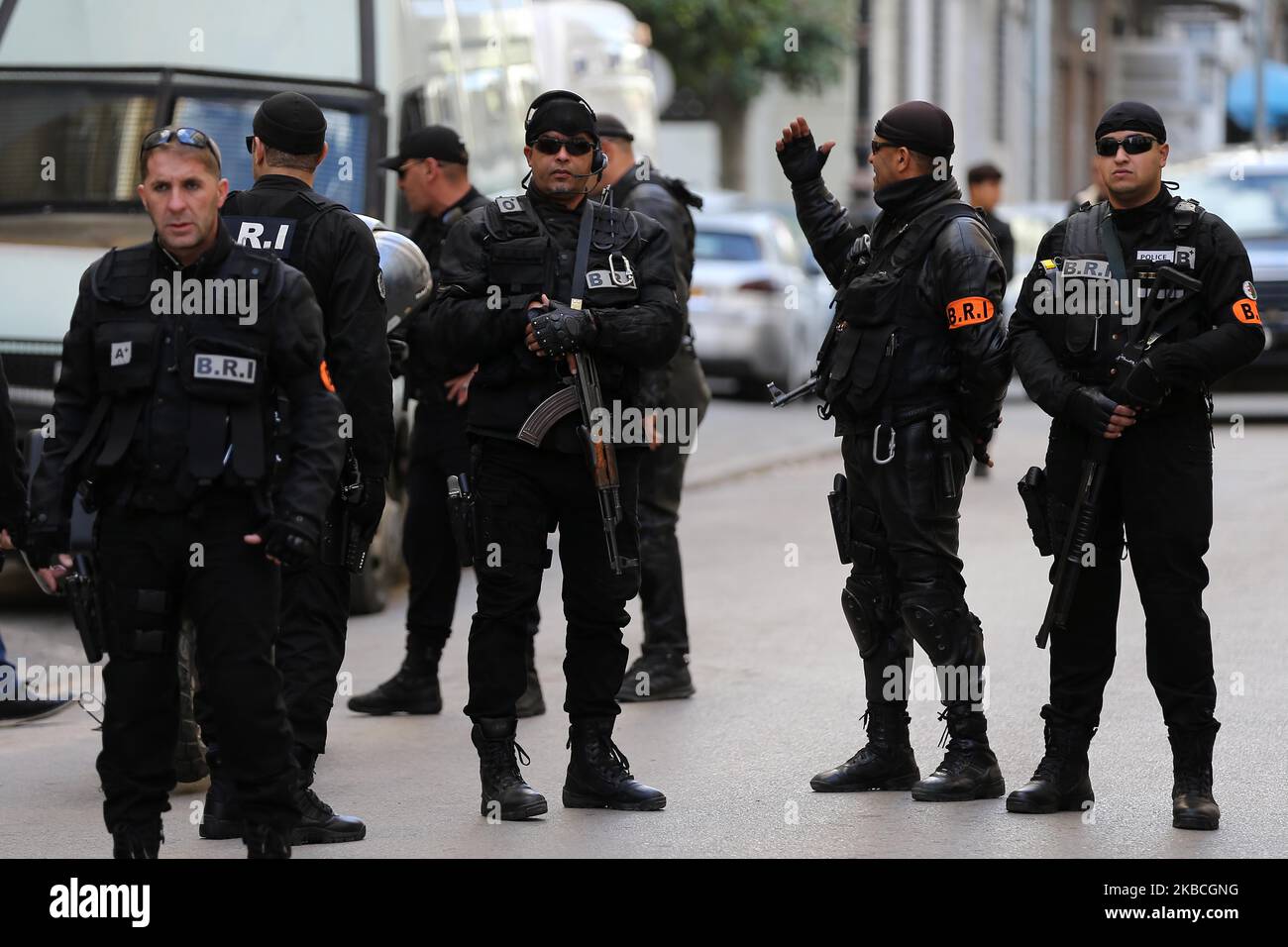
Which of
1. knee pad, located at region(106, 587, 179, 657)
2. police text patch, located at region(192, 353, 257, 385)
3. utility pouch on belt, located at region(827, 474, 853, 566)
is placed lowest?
knee pad, located at region(106, 587, 179, 657)

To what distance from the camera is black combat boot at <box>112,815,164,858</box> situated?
5277 mm

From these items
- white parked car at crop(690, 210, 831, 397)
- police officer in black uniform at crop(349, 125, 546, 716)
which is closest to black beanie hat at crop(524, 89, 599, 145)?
police officer in black uniform at crop(349, 125, 546, 716)

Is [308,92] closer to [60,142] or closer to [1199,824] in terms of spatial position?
[60,142]

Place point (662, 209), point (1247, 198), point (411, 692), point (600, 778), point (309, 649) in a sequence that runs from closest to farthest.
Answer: point (309, 649) → point (600, 778) → point (411, 692) → point (662, 209) → point (1247, 198)

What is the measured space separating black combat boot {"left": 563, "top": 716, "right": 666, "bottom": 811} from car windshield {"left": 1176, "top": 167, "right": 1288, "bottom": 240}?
1231 centimetres

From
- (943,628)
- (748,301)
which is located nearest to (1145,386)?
(943,628)

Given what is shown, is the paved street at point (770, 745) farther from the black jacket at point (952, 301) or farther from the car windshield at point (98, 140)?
the car windshield at point (98, 140)

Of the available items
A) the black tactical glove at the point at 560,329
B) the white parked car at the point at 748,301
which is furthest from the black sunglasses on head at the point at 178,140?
the white parked car at the point at 748,301

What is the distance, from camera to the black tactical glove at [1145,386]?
6.01m

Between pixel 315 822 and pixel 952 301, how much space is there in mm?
2281

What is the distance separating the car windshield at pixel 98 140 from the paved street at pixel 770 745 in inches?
74.4

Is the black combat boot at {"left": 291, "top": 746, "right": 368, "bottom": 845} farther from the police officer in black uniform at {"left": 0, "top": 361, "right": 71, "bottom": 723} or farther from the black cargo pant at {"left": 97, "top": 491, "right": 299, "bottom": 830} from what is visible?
the police officer in black uniform at {"left": 0, "top": 361, "right": 71, "bottom": 723}

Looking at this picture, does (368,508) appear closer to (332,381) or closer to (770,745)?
(332,381)

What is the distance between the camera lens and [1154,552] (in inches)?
243
